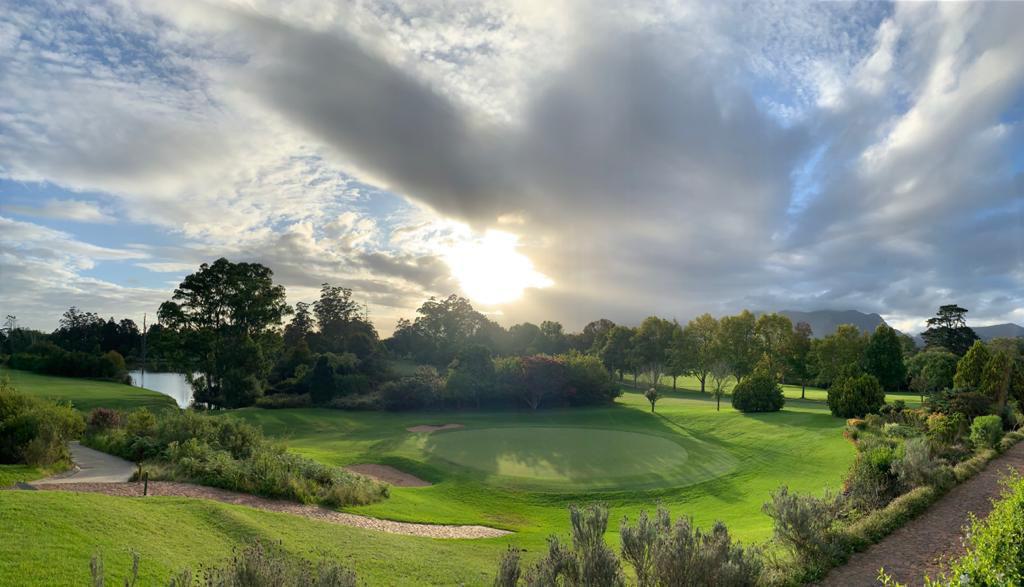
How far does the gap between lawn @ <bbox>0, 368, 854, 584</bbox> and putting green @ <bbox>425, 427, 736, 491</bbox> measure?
0.10 metres

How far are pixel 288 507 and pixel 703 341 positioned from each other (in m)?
52.7

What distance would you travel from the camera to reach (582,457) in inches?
925


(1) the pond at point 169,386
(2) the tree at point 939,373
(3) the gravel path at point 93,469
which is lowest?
(1) the pond at point 169,386

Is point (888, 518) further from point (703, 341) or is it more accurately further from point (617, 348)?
point (617, 348)

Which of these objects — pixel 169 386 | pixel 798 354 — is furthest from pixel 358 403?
pixel 169 386

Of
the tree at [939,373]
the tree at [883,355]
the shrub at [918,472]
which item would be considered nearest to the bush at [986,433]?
the shrub at [918,472]

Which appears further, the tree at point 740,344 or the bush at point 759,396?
the tree at point 740,344

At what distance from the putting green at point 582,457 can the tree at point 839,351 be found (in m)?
26.2

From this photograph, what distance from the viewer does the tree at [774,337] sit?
51.6 metres

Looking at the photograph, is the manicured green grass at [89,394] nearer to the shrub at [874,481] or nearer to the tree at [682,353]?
the shrub at [874,481]

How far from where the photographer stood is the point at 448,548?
11781 mm

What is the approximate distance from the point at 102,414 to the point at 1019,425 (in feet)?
134

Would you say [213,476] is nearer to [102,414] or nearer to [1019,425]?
[102,414]

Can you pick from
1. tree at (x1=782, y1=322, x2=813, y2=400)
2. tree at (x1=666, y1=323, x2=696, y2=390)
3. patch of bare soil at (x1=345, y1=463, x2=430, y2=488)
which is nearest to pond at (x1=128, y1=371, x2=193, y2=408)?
patch of bare soil at (x1=345, y1=463, x2=430, y2=488)
